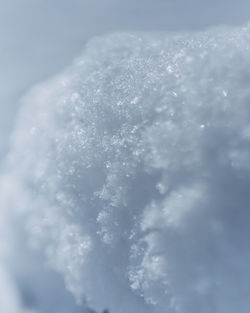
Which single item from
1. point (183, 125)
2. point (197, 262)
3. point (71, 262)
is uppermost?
point (183, 125)

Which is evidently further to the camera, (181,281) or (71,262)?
(71,262)

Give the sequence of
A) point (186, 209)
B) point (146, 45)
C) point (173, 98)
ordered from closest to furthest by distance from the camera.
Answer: point (186, 209) → point (173, 98) → point (146, 45)

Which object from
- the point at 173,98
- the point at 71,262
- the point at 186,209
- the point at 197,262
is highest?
the point at 173,98

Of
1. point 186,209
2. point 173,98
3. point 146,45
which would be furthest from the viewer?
point 146,45

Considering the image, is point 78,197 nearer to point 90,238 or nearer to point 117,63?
point 90,238

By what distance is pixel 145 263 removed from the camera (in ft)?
42.6

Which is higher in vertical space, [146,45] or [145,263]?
[146,45]

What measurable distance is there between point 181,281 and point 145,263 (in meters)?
1.37

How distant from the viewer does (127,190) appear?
13.5 metres

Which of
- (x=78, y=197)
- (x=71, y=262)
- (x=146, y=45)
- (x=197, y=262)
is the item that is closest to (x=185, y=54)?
(x=146, y=45)

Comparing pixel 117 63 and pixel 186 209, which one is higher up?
pixel 117 63

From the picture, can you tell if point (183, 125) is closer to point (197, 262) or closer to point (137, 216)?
point (137, 216)

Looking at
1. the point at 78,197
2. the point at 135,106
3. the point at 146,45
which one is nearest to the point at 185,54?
the point at 146,45

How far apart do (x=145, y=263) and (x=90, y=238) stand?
89.3 inches
